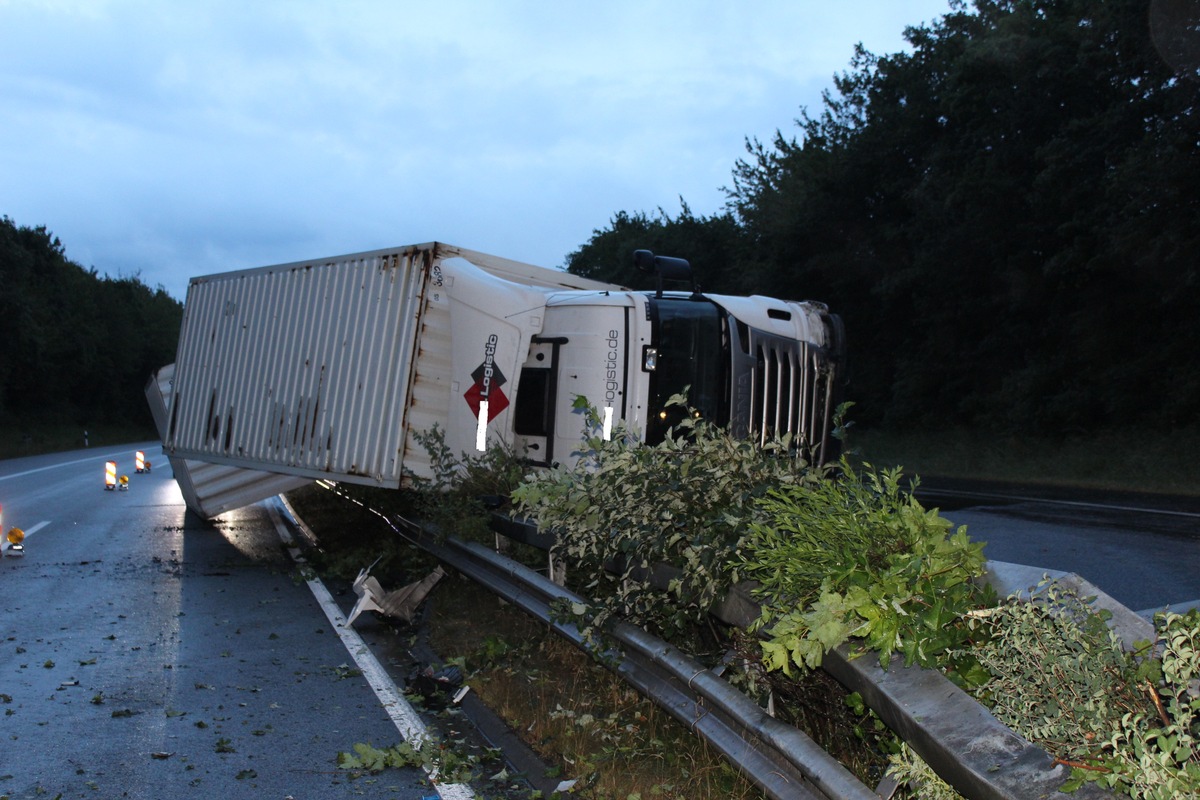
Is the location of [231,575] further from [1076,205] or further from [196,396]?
[1076,205]

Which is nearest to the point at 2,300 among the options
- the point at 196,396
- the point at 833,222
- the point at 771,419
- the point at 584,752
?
the point at 833,222

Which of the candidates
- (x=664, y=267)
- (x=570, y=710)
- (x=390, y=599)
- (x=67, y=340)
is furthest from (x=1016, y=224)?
(x=67, y=340)

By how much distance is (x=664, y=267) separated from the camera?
1092cm

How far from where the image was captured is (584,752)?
212 inches

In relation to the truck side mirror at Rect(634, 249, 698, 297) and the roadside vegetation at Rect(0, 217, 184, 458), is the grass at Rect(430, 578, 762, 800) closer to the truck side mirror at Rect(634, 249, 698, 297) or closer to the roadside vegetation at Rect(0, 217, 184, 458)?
the truck side mirror at Rect(634, 249, 698, 297)

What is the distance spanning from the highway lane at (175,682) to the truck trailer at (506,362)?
1.78 metres

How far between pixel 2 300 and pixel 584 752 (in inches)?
2296

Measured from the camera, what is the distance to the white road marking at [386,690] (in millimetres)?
5176

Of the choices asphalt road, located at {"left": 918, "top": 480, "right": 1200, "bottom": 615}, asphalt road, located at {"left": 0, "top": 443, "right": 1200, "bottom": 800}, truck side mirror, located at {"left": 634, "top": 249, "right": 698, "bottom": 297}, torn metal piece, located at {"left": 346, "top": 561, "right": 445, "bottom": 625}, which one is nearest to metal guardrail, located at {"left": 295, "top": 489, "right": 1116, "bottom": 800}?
asphalt road, located at {"left": 0, "top": 443, "right": 1200, "bottom": 800}

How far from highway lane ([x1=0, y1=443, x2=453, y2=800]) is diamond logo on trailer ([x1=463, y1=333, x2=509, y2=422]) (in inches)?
96.1

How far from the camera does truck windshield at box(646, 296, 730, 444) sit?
10.2 metres

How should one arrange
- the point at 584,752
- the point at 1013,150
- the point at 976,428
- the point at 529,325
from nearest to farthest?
Result: the point at 584,752, the point at 529,325, the point at 1013,150, the point at 976,428

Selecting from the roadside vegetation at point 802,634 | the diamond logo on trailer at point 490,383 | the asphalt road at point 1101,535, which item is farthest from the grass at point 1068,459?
the roadside vegetation at point 802,634

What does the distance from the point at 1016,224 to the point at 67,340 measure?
199 feet
